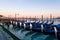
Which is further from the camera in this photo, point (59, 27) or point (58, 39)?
point (59, 27)

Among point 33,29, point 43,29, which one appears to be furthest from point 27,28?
point 43,29

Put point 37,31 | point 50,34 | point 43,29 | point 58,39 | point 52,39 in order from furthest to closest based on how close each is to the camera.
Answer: point 37,31 < point 43,29 < point 50,34 < point 52,39 < point 58,39

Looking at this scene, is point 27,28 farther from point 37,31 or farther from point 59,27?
point 59,27

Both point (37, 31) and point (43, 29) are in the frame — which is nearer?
point (43, 29)

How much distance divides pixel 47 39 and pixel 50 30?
3.15m

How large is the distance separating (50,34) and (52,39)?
2357 millimetres

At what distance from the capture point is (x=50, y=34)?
15531 mm

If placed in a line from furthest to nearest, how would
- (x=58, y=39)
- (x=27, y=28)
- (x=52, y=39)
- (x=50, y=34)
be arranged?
(x=27, y=28), (x=50, y=34), (x=52, y=39), (x=58, y=39)

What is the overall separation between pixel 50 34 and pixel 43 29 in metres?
1.54

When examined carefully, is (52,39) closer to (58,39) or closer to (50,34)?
(58,39)

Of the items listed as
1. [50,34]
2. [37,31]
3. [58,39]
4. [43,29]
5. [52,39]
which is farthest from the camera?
[37,31]

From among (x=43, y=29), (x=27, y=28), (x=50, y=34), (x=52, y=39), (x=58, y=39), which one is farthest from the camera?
(x=27, y=28)

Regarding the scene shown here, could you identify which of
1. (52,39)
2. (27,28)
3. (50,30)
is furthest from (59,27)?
(27,28)

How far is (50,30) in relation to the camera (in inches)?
629
